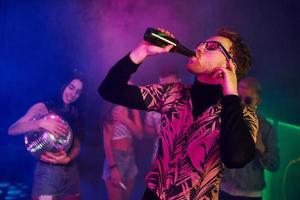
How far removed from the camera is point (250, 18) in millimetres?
5031

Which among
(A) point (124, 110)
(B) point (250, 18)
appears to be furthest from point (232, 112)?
(B) point (250, 18)

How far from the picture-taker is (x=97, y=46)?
226 inches

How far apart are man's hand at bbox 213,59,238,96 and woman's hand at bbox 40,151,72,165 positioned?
1.96 m

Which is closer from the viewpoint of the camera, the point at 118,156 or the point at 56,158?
the point at 56,158

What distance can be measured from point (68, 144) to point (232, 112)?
214cm

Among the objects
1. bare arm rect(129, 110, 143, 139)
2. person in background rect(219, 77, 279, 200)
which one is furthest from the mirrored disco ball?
person in background rect(219, 77, 279, 200)

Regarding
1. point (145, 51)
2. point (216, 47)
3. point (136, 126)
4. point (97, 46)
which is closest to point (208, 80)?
point (216, 47)

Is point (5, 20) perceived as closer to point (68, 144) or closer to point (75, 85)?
point (75, 85)

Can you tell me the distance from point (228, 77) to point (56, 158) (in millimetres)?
2070

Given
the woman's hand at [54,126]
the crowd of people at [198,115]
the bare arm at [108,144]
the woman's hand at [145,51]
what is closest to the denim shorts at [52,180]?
the woman's hand at [54,126]

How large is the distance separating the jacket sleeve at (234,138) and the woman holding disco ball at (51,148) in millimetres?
1997

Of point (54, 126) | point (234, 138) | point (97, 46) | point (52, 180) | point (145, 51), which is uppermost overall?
point (97, 46)

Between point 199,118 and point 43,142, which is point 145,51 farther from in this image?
point 43,142

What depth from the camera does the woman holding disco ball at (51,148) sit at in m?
3.15
